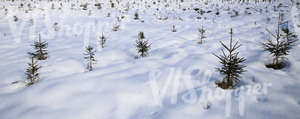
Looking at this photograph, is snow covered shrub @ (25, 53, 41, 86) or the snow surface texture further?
snow covered shrub @ (25, 53, 41, 86)

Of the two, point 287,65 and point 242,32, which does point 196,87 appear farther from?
point 242,32

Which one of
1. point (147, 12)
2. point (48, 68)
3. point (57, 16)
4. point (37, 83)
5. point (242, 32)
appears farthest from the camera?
point (147, 12)

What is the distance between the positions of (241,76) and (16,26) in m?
8.82

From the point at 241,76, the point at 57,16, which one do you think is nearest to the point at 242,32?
the point at 241,76

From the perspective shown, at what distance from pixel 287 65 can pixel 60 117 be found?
3.96m

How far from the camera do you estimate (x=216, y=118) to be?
2.25m

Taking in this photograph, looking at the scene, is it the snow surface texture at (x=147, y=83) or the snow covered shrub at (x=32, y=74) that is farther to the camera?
the snow covered shrub at (x=32, y=74)

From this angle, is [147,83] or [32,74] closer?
[147,83]

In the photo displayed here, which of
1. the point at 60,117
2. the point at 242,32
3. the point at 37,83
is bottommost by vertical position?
the point at 60,117

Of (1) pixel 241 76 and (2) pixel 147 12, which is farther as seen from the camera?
(2) pixel 147 12

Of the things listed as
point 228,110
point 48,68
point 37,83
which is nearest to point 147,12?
point 48,68

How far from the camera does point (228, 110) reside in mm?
2363

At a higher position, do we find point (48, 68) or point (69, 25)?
point (69, 25)

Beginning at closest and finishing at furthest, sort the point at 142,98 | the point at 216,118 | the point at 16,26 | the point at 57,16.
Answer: the point at 216,118 < the point at 142,98 < the point at 16,26 < the point at 57,16
